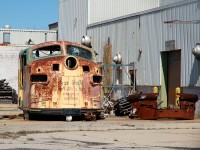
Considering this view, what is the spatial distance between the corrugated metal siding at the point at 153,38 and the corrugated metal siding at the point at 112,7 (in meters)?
2.94

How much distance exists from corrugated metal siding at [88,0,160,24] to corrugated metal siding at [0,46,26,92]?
10342mm

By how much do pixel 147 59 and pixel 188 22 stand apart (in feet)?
14.5

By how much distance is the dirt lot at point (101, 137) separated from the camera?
12.3 meters

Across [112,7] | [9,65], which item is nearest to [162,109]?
[112,7]

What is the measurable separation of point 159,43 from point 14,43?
32.8m

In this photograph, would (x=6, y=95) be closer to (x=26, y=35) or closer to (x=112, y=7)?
(x=112, y=7)

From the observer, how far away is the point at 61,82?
19766 millimetres

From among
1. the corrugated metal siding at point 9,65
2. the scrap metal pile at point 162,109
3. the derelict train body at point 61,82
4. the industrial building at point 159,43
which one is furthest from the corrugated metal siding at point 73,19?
the derelict train body at point 61,82

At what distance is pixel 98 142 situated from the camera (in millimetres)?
13125

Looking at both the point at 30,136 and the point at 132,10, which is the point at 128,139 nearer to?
the point at 30,136

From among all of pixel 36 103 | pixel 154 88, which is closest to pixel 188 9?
pixel 154 88

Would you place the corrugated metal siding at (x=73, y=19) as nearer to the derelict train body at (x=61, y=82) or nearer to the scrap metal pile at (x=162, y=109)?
the scrap metal pile at (x=162, y=109)

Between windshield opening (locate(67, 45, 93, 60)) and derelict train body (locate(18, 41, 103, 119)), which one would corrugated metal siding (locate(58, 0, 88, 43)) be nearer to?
windshield opening (locate(67, 45, 93, 60))

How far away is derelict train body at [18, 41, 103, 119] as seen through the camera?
19.6 metres
